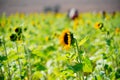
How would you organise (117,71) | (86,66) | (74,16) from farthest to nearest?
1. (74,16)
2. (117,71)
3. (86,66)

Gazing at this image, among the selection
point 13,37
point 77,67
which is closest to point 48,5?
point 13,37

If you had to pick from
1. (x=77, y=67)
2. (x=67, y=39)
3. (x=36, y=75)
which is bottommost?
(x=36, y=75)

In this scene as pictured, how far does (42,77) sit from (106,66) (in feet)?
2.13

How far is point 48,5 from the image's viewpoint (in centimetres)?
2334

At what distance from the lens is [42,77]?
3.08m

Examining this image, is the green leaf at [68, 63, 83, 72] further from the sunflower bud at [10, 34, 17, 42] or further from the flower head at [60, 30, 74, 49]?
the sunflower bud at [10, 34, 17, 42]

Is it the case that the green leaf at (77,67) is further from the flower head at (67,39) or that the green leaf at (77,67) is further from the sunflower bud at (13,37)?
the sunflower bud at (13,37)

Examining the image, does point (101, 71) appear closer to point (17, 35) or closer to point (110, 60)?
point (110, 60)

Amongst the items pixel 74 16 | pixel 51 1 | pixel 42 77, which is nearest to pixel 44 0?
pixel 51 1

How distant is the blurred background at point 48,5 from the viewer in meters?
21.8

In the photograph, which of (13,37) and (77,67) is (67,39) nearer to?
(77,67)

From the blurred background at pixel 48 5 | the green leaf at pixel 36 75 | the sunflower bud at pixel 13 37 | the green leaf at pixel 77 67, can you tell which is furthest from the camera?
the blurred background at pixel 48 5

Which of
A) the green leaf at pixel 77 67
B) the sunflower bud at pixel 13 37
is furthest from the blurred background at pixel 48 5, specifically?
the green leaf at pixel 77 67

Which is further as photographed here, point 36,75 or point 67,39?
point 36,75
